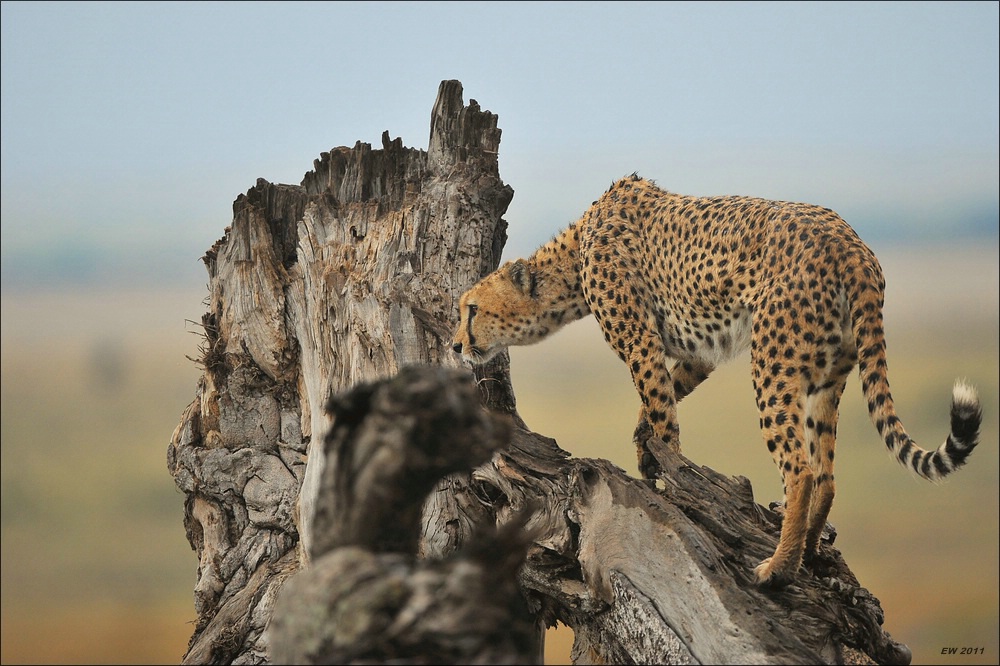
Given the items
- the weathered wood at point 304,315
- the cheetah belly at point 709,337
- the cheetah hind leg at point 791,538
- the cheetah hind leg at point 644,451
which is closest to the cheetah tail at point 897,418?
the cheetah hind leg at point 791,538

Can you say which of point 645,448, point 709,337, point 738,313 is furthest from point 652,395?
point 738,313

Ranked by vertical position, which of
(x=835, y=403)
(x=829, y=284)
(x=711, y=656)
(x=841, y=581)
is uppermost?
(x=829, y=284)

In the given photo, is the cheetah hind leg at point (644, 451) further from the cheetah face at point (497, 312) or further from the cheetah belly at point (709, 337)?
the cheetah face at point (497, 312)

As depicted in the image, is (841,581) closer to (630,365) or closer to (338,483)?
(630,365)

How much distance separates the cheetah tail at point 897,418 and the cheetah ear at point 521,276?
2.25m

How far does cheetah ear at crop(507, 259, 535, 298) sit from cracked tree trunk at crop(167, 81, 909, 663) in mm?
412

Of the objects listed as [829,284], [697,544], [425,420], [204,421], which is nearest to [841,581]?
[697,544]

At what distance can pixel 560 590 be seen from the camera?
510cm

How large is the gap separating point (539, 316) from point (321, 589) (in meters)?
3.81

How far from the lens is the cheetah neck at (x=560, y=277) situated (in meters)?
6.35

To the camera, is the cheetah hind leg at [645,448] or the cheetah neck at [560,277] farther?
the cheetah neck at [560,277]

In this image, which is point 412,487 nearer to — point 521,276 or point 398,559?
point 398,559

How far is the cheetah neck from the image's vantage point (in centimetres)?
635

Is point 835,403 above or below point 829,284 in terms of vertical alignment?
below
